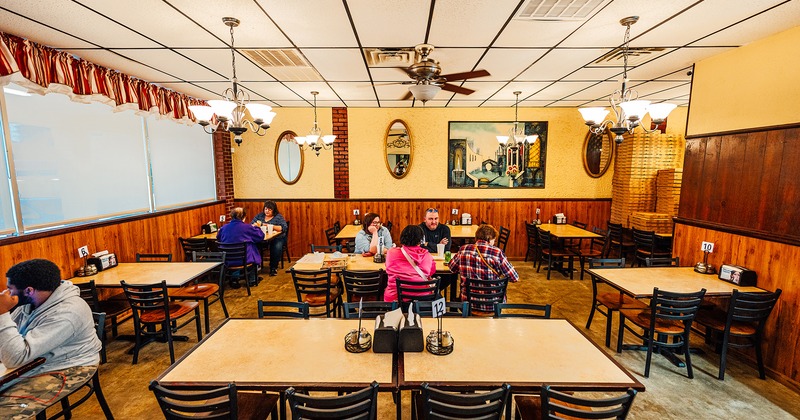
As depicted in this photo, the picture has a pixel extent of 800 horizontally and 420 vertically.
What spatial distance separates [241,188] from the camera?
783cm

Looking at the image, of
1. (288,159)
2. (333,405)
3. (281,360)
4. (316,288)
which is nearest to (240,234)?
(316,288)

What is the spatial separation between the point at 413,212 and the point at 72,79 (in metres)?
5.77

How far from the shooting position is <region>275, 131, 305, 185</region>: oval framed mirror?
25.1ft

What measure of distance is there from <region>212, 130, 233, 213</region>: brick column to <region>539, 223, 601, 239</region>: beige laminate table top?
21.8ft

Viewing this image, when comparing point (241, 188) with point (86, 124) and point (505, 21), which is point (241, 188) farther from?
point (505, 21)

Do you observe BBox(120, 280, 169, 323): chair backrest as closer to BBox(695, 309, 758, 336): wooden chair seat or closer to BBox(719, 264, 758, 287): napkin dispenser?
BBox(695, 309, 758, 336): wooden chair seat

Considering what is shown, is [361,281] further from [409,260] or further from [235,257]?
[235,257]

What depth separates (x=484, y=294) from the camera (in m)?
3.33

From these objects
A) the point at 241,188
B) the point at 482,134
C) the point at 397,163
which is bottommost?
the point at 241,188

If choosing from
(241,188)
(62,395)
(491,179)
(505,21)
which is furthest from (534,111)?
(62,395)

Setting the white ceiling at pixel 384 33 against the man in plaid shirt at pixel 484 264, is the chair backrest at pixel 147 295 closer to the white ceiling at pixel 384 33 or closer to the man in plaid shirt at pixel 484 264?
the white ceiling at pixel 384 33

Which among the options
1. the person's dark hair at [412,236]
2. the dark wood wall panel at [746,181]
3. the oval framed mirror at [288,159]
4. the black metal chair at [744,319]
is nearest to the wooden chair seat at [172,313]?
the person's dark hair at [412,236]

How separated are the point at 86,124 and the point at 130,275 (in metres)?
2.15

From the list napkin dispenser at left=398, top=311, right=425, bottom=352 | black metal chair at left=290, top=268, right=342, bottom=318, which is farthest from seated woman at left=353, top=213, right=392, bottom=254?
napkin dispenser at left=398, top=311, right=425, bottom=352
